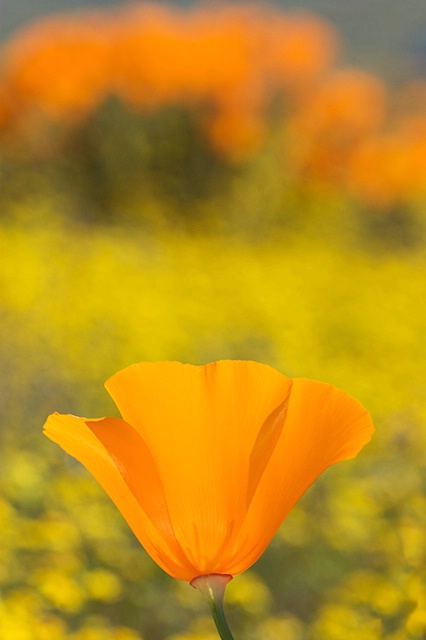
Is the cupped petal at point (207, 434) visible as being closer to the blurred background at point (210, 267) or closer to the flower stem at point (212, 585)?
the flower stem at point (212, 585)

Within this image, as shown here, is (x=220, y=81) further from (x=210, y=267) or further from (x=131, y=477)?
(x=131, y=477)

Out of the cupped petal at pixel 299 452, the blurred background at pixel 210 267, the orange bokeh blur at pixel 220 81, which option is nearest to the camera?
the cupped petal at pixel 299 452

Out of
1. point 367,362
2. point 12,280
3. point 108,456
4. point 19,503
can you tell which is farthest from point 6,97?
point 108,456

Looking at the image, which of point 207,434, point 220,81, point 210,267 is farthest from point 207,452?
point 220,81

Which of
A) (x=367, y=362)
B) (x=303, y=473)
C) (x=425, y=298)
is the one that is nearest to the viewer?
(x=303, y=473)

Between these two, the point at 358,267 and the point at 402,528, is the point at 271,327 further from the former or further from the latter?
the point at 402,528

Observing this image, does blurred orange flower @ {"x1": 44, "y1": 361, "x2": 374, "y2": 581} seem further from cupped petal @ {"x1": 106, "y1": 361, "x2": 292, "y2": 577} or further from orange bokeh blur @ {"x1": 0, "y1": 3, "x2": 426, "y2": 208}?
orange bokeh blur @ {"x1": 0, "y1": 3, "x2": 426, "y2": 208}

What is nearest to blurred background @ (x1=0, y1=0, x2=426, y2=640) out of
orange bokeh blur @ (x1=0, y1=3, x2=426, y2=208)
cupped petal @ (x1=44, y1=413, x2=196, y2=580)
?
orange bokeh blur @ (x1=0, y1=3, x2=426, y2=208)

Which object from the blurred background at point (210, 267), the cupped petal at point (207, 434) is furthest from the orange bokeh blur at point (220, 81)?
the cupped petal at point (207, 434)
